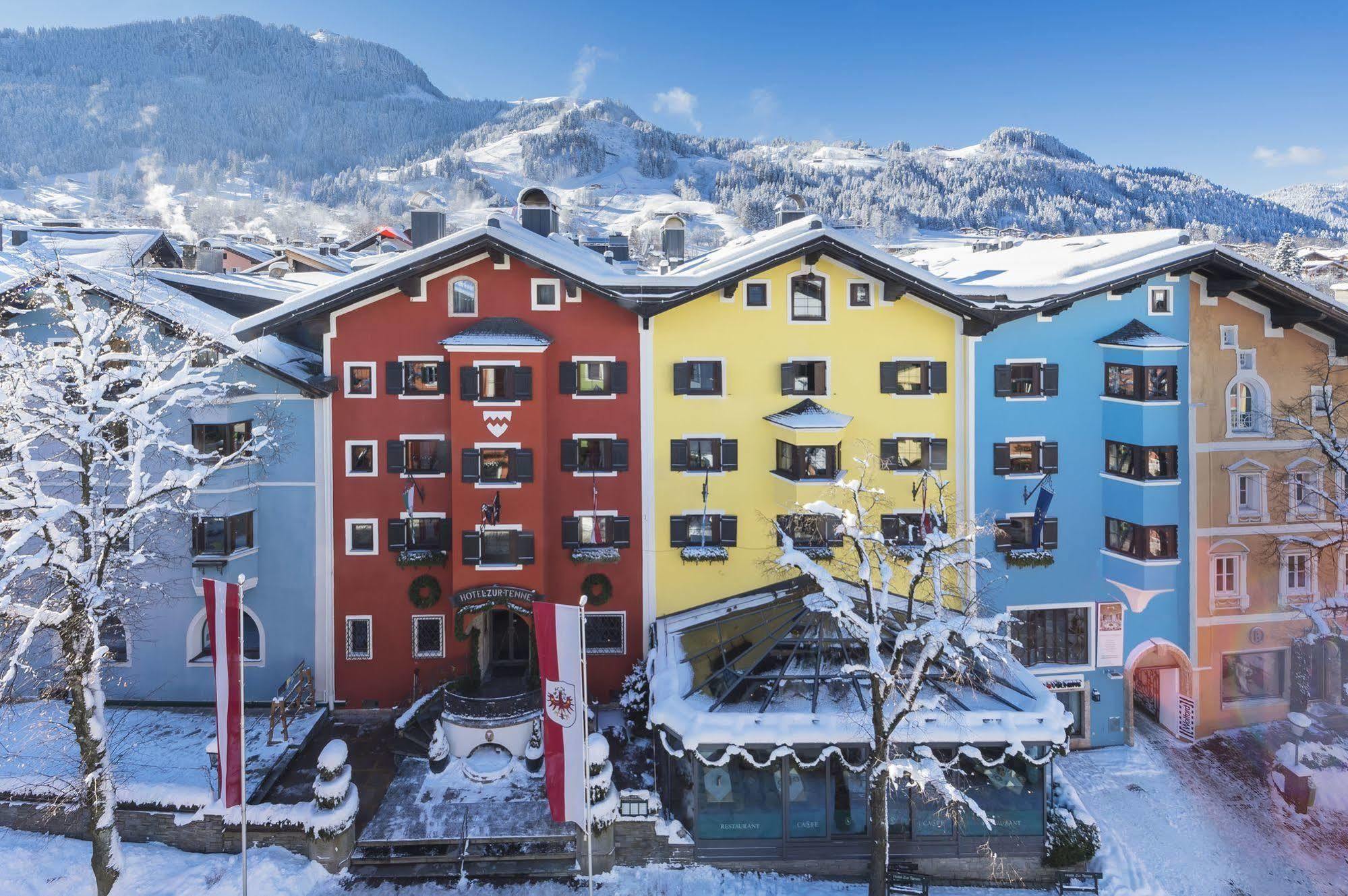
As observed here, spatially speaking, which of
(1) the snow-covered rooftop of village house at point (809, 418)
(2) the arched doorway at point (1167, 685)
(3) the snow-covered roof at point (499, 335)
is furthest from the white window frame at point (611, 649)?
(2) the arched doorway at point (1167, 685)

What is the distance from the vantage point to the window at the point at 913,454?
24.8 metres

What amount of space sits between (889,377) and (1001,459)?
15.3 ft

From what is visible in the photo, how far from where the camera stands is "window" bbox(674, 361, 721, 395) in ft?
80.5

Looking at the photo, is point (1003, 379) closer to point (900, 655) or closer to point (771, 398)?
point (771, 398)

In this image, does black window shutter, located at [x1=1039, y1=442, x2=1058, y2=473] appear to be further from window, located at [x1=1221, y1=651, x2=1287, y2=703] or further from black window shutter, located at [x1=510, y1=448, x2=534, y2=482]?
black window shutter, located at [x1=510, y1=448, x2=534, y2=482]

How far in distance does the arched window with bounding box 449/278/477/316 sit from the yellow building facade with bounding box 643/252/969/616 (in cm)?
592

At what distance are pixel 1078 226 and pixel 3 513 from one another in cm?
16183

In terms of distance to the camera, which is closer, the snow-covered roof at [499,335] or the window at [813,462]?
the snow-covered roof at [499,335]

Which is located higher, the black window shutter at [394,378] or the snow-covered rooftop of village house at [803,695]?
the black window shutter at [394,378]

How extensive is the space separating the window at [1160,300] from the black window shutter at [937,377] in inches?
281

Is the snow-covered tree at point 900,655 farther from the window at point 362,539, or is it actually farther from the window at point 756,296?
the window at point 362,539

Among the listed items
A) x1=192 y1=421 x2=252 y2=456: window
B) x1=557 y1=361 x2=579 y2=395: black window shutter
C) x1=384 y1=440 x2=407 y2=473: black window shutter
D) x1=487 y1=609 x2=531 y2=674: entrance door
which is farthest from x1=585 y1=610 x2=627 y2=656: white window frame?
x1=192 y1=421 x2=252 y2=456: window

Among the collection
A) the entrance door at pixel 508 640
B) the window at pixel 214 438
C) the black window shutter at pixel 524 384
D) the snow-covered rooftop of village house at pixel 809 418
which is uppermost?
the black window shutter at pixel 524 384

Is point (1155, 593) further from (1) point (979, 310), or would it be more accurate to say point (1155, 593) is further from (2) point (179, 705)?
(2) point (179, 705)
